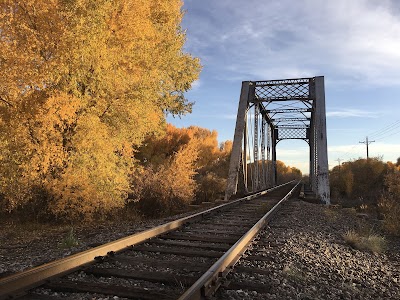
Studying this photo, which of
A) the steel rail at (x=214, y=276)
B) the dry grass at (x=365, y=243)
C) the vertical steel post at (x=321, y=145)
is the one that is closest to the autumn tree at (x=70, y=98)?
the steel rail at (x=214, y=276)

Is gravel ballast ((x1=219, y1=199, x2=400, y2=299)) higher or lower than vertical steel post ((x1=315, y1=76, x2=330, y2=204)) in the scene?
lower

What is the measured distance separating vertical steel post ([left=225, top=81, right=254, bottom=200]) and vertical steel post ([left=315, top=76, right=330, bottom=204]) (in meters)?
4.06

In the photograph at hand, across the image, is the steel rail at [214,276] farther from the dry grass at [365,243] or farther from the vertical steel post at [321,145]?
the vertical steel post at [321,145]

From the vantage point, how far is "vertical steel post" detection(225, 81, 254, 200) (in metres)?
17.6

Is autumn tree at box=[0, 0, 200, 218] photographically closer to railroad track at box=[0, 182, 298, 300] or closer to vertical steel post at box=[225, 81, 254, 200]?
railroad track at box=[0, 182, 298, 300]

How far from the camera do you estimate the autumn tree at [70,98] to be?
9875 mm

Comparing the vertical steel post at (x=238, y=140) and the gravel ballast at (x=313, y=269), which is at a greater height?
the vertical steel post at (x=238, y=140)

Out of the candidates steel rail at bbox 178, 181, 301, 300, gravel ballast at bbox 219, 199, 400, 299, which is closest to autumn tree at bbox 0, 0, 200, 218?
gravel ballast at bbox 219, 199, 400, 299

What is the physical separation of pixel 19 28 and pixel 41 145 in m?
3.44

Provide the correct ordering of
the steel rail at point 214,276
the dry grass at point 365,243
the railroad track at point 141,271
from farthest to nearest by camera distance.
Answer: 1. the dry grass at point 365,243
2. the railroad track at point 141,271
3. the steel rail at point 214,276

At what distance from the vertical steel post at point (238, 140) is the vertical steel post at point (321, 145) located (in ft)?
13.3

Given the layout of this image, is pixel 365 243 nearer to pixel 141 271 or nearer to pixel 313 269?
pixel 313 269

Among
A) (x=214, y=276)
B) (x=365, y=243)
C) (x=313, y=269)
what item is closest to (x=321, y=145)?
(x=365, y=243)

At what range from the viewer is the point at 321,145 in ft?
61.5
